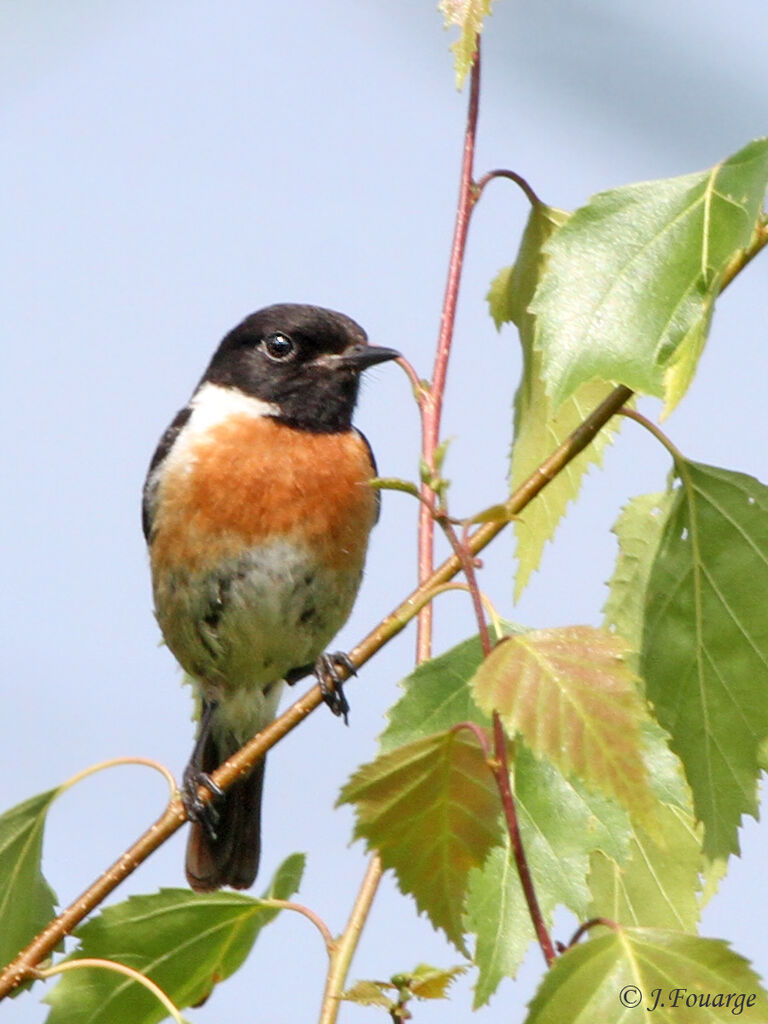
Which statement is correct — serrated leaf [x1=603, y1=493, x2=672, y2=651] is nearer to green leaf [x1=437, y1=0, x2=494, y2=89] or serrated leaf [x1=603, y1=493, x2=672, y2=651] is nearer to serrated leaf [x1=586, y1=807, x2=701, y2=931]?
serrated leaf [x1=586, y1=807, x2=701, y2=931]

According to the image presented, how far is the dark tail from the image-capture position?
16.4ft

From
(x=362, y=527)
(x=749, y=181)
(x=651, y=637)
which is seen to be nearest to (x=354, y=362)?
(x=362, y=527)

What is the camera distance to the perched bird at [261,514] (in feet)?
14.0

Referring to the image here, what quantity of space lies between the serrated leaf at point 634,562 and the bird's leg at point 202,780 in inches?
48.1

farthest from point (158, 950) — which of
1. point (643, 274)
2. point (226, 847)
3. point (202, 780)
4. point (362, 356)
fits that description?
point (226, 847)

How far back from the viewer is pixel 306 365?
4648 millimetres

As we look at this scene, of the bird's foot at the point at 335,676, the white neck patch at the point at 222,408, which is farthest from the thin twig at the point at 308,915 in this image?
the white neck patch at the point at 222,408

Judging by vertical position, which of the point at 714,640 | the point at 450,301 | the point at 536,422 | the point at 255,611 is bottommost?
the point at 714,640

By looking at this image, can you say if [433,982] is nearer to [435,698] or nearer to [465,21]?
[435,698]

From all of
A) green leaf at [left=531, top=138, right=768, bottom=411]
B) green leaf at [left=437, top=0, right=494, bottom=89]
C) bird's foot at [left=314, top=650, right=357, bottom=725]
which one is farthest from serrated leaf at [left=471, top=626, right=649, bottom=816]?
bird's foot at [left=314, top=650, right=357, bottom=725]

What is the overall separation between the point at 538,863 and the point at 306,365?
275 centimetres

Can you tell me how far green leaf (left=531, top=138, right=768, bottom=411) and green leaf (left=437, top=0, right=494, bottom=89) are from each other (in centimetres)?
40

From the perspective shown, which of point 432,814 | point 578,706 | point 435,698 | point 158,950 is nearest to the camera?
point 578,706

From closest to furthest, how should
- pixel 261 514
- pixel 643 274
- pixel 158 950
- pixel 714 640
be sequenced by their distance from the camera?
pixel 643 274 < pixel 714 640 < pixel 158 950 < pixel 261 514
